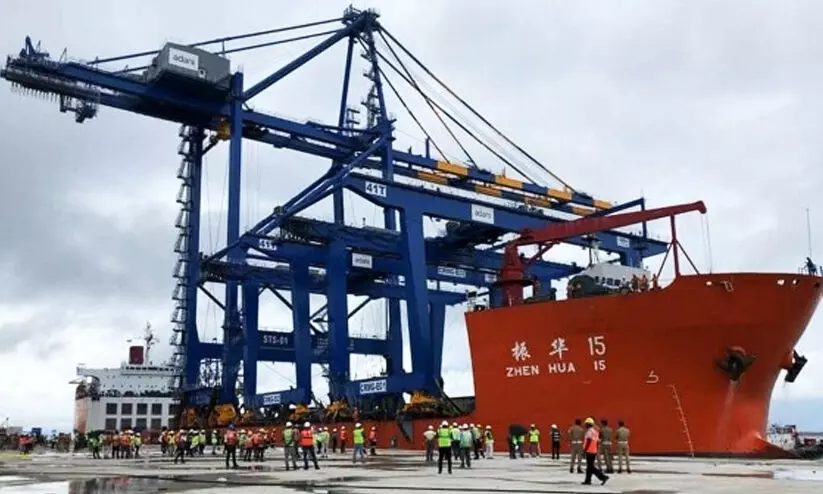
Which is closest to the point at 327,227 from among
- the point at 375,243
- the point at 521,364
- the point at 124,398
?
the point at 375,243

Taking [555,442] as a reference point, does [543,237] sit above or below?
above

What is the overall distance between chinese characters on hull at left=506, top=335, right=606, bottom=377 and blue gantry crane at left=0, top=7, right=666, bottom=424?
5881 millimetres

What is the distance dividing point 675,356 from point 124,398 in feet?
172

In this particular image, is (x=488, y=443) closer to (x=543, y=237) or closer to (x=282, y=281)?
(x=543, y=237)

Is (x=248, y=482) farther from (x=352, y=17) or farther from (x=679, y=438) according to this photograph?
(x=352, y=17)

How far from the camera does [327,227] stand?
3541 centimetres

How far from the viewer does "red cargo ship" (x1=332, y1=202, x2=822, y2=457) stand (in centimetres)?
2208

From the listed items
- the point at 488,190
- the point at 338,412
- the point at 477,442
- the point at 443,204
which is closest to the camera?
the point at 477,442

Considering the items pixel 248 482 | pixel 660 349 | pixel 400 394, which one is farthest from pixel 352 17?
pixel 248 482

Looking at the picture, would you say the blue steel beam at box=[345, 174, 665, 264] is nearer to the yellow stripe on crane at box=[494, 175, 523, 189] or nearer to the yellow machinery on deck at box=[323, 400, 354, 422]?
the yellow stripe on crane at box=[494, 175, 523, 189]

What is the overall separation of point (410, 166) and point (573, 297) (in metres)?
21.1

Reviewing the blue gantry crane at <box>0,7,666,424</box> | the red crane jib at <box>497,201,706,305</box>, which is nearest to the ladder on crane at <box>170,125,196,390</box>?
the blue gantry crane at <box>0,7,666,424</box>

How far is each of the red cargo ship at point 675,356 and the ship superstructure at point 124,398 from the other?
45.8 metres

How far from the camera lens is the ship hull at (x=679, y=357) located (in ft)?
72.5
